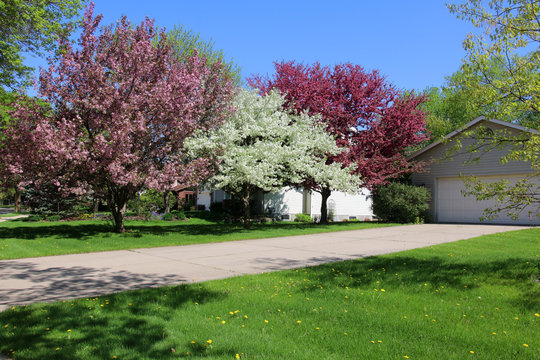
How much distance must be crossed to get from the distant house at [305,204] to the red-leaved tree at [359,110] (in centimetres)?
468

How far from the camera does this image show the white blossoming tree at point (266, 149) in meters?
15.8

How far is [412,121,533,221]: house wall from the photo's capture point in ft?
67.1

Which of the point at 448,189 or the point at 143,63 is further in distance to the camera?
the point at 448,189

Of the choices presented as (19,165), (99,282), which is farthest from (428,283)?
(19,165)

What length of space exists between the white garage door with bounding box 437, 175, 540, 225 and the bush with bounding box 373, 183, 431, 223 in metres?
1.03

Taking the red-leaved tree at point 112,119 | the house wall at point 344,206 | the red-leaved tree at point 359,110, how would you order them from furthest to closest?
the house wall at point 344,206 → the red-leaved tree at point 359,110 → the red-leaved tree at point 112,119

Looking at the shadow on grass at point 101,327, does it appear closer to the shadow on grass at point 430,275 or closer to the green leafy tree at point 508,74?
the shadow on grass at point 430,275

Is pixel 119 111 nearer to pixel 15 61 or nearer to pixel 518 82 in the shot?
pixel 15 61

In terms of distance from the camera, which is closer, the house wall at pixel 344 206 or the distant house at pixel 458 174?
the distant house at pixel 458 174

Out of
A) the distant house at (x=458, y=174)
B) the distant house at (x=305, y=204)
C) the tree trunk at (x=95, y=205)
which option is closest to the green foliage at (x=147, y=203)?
the tree trunk at (x=95, y=205)

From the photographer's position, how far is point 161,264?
9.18 m

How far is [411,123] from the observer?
20734 millimetres

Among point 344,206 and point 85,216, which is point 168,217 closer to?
point 85,216

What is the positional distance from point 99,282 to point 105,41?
980 centimetres
